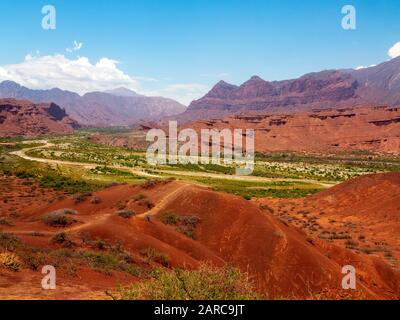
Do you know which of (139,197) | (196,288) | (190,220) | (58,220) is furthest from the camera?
(139,197)

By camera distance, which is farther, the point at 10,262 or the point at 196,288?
the point at 10,262

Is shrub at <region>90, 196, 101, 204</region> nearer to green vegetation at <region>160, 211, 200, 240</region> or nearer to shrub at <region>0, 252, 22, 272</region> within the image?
green vegetation at <region>160, 211, 200, 240</region>

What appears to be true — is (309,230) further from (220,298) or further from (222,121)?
(222,121)

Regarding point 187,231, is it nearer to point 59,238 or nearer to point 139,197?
point 139,197

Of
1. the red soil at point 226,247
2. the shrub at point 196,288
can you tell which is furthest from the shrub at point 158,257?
the shrub at point 196,288

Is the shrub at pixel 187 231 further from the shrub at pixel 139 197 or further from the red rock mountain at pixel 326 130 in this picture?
the red rock mountain at pixel 326 130

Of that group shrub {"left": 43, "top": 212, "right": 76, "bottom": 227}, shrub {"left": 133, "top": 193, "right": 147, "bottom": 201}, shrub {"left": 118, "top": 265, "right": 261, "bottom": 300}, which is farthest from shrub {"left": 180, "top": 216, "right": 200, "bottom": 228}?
shrub {"left": 118, "top": 265, "right": 261, "bottom": 300}

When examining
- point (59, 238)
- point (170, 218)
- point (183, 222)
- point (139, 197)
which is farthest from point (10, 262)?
point (139, 197)
